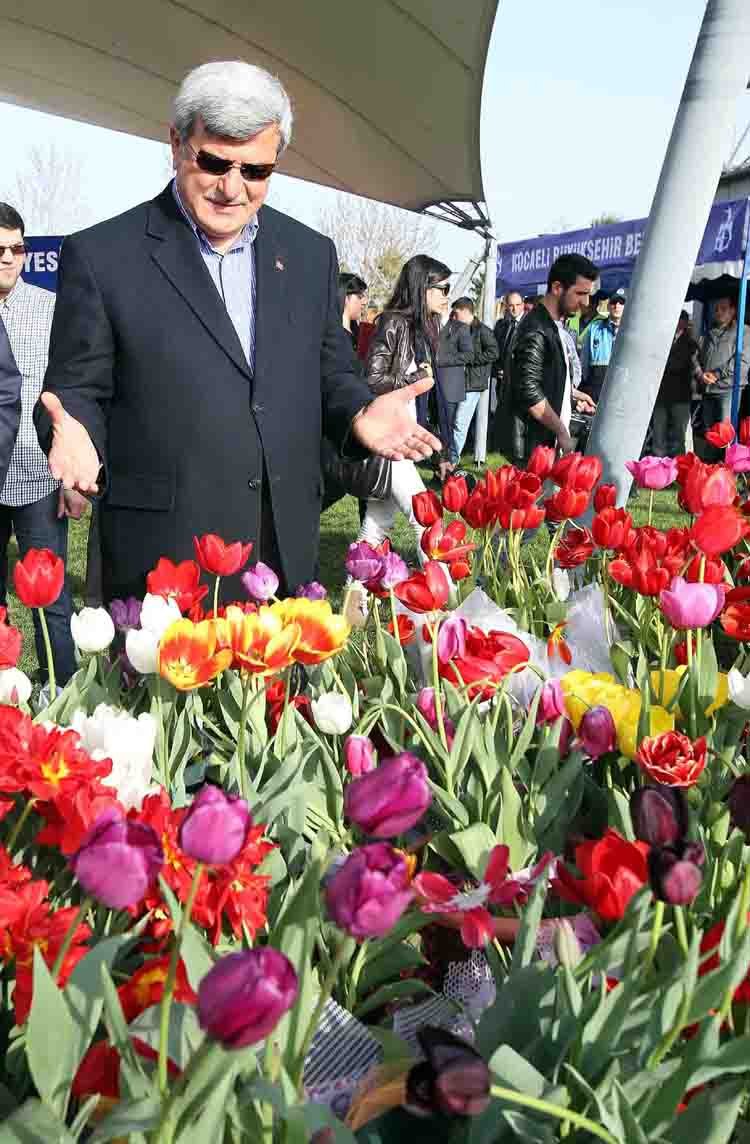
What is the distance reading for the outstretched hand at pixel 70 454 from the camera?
5.65 feet

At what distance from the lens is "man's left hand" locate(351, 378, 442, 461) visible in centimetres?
184

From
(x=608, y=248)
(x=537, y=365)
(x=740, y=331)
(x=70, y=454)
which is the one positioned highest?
(x=608, y=248)

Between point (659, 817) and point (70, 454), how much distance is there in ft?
3.95

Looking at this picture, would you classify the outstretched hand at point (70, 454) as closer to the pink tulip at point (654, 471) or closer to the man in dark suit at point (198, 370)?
the man in dark suit at point (198, 370)

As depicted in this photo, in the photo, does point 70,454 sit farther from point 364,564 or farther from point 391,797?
point 391,797

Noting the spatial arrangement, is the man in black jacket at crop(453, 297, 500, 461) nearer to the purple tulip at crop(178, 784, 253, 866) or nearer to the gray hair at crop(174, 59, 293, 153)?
the gray hair at crop(174, 59, 293, 153)

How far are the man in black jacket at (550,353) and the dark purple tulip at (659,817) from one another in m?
4.13

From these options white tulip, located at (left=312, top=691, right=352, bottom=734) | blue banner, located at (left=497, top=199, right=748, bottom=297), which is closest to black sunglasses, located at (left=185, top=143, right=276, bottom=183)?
white tulip, located at (left=312, top=691, right=352, bottom=734)

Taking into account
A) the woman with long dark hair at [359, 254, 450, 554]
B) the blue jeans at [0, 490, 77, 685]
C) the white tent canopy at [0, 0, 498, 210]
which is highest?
the white tent canopy at [0, 0, 498, 210]

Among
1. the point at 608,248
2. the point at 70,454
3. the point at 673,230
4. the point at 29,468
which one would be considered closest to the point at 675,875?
the point at 70,454

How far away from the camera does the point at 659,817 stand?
0.73 m

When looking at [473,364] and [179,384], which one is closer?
[179,384]

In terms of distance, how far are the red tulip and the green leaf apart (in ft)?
2.29

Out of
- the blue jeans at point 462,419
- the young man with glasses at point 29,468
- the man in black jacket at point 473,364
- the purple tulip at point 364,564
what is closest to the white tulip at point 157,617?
the purple tulip at point 364,564
